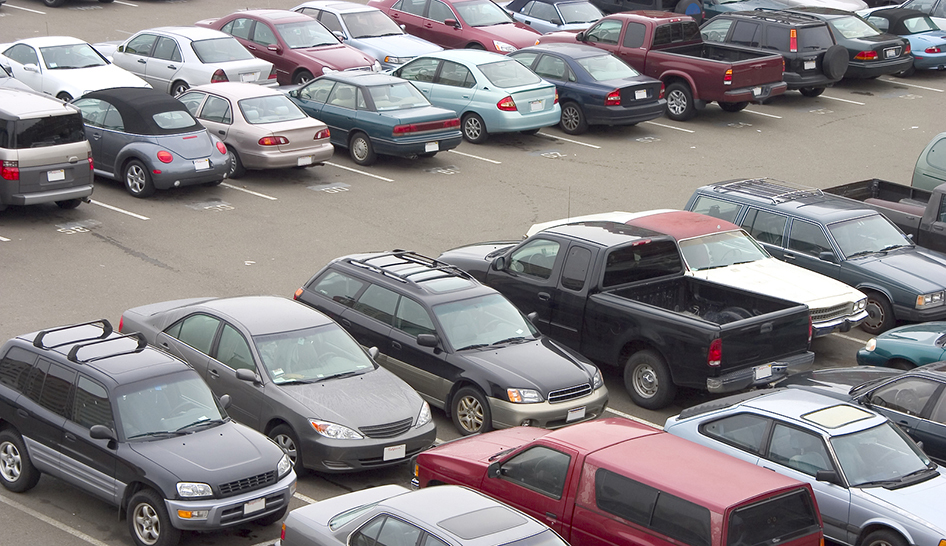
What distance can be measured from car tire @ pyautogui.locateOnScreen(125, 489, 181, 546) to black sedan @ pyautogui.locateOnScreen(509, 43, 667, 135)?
15.9 m

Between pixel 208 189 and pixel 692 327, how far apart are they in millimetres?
10273

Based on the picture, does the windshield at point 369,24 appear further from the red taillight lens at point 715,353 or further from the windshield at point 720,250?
the red taillight lens at point 715,353

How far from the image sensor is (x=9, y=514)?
9.88 metres

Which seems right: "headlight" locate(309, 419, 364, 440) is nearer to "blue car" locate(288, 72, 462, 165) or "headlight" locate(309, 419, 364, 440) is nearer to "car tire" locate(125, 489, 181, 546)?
"car tire" locate(125, 489, 181, 546)

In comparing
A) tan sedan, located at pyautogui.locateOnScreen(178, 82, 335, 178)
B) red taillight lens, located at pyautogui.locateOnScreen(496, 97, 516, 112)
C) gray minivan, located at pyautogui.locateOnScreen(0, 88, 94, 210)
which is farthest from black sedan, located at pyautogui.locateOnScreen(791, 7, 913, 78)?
gray minivan, located at pyautogui.locateOnScreen(0, 88, 94, 210)

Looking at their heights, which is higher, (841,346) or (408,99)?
(408,99)

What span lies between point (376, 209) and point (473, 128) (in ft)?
15.7

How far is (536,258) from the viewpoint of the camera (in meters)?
14.0

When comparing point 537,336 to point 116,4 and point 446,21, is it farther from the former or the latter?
point 116,4

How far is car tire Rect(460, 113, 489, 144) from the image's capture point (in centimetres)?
2292

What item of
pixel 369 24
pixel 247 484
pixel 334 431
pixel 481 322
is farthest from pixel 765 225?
pixel 369 24

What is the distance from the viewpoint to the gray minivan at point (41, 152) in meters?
16.5

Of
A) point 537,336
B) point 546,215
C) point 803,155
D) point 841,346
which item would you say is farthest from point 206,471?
point 803,155

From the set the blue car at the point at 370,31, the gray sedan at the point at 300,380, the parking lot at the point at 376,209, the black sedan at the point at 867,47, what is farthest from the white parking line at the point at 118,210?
the black sedan at the point at 867,47
